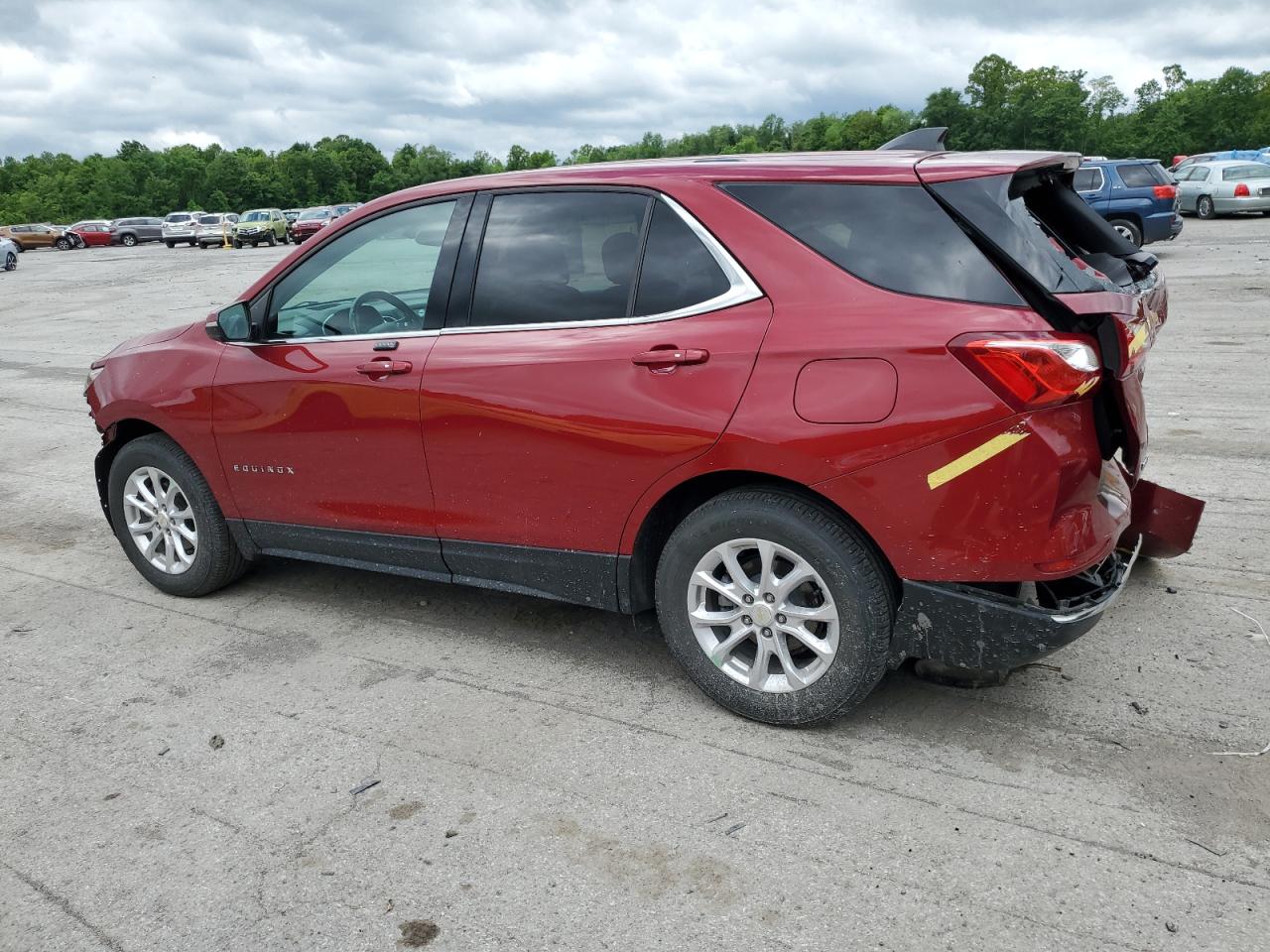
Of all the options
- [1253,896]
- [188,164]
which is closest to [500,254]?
[1253,896]

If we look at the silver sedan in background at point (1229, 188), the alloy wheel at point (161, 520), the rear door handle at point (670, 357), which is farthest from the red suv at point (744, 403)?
the silver sedan in background at point (1229, 188)

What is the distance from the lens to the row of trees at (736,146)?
76.1 m

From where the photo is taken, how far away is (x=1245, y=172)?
28.0 meters

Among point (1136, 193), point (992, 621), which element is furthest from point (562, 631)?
point (1136, 193)

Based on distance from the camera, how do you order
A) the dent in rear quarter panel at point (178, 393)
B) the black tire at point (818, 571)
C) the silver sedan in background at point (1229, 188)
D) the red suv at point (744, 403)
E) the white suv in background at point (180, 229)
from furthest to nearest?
1. the white suv in background at point (180, 229)
2. the silver sedan in background at point (1229, 188)
3. the dent in rear quarter panel at point (178, 393)
4. the black tire at point (818, 571)
5. the red suv at point (744, 403)

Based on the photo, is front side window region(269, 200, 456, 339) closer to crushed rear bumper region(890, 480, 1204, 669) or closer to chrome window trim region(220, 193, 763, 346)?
chrome window trim region(220, 193, 763, 346)

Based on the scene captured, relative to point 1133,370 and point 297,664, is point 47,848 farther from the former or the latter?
point 1133,370

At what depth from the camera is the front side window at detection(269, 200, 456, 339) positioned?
4227mm

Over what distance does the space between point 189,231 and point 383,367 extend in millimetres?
55289

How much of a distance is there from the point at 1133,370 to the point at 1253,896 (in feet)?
4.88

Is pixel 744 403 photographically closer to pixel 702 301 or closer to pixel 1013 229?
pixel 702 301

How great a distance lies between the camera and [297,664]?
4.33 meters

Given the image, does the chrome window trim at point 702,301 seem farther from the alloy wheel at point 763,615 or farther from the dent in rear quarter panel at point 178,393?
the dent in rear quarter panel at point 178,393

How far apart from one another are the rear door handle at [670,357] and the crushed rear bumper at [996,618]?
0.96m
